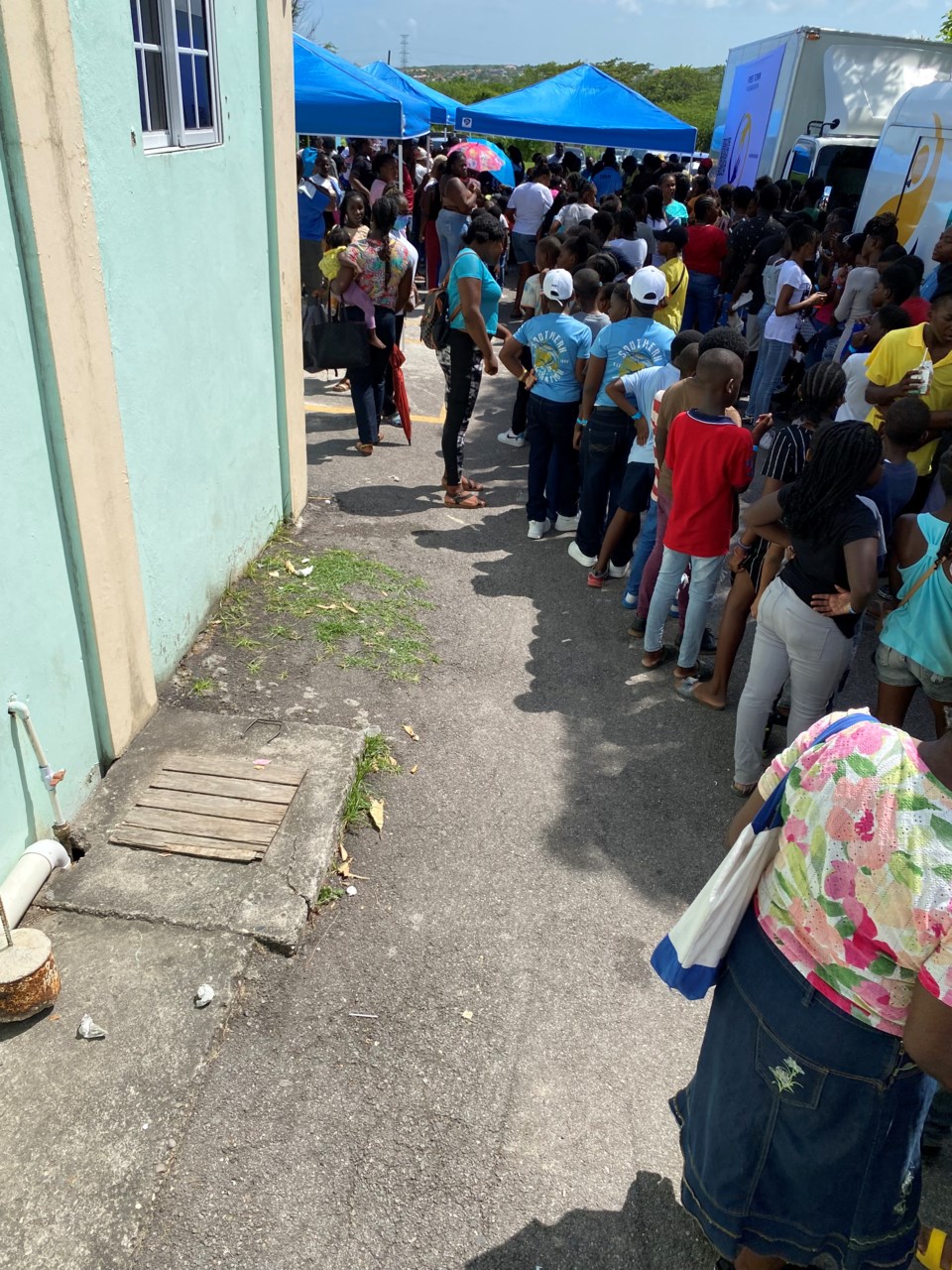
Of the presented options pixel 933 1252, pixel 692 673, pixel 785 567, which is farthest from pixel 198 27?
pixel 933 1252

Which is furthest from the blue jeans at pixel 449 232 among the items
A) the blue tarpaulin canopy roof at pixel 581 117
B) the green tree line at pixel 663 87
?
the green tree line at pixel 663 87

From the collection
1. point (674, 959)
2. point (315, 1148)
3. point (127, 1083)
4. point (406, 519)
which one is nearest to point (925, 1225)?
point (674, 959)

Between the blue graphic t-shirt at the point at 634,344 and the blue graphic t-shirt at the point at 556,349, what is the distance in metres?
0.36

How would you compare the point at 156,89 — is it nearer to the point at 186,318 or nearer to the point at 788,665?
the point at 186,318

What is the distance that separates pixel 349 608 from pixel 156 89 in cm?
279

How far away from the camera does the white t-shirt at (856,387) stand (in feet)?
18.8

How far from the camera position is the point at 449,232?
1133 cm

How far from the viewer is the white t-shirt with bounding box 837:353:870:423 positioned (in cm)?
572

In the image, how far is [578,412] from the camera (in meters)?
6.07

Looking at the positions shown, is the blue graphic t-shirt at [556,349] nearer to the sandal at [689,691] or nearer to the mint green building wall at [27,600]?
the sandal at [689,691]

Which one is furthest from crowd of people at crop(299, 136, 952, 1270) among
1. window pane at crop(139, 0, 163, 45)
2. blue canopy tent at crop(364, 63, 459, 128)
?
blue canopy tent at crop(364, 63, 459, 128)

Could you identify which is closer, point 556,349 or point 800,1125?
point 800,1125

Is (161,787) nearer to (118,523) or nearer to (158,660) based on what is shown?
(158,660)

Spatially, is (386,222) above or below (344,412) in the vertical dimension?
above
